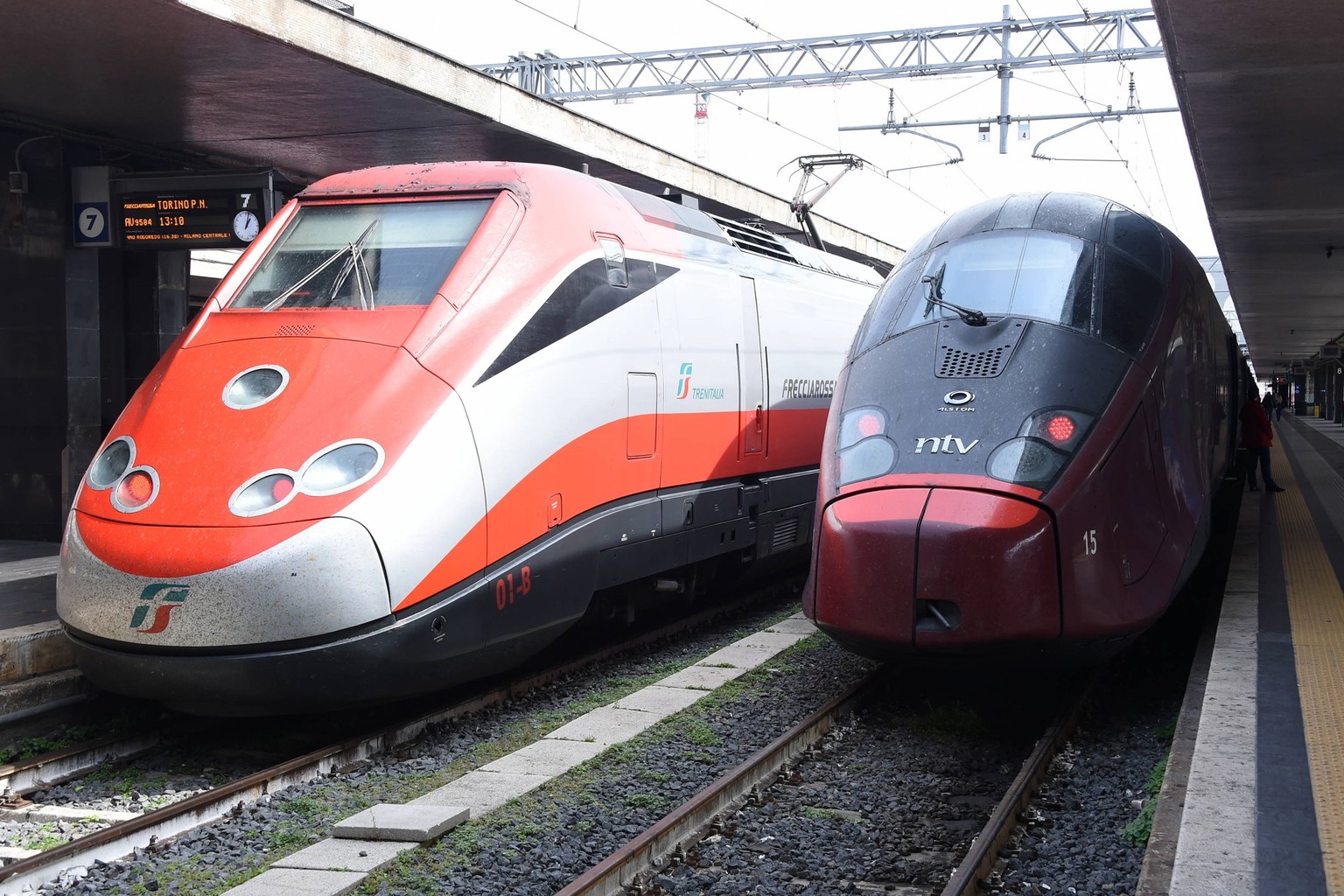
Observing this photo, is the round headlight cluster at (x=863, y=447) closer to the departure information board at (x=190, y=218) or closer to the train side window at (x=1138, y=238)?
the train side window at (x=1138, y=238)

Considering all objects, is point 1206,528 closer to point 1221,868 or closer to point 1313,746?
point 1313,746

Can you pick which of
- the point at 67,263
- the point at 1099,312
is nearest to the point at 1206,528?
the point at 1099,312

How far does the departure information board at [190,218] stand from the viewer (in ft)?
34.7

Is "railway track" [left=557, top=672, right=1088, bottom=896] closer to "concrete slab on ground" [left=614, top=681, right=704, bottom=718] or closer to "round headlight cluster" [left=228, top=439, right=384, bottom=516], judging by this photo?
"concrete slab on ground" [left=614, top=681, right=704, bottom=718]

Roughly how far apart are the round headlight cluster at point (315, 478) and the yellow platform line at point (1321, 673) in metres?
4.04

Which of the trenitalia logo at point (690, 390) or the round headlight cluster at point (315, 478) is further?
the trenitalia logo at point (690, 390)

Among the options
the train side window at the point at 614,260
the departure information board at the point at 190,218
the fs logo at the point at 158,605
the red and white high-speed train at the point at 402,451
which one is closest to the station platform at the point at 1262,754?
the red and white high-speed train at the point at 402,451

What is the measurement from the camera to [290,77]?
9.49 metres

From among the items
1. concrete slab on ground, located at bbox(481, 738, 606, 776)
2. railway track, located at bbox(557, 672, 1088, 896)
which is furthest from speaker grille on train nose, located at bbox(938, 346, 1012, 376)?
concrete slab on ground, located at bbox(481, 738, 606, 776)

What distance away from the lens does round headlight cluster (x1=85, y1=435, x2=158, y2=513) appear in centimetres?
594

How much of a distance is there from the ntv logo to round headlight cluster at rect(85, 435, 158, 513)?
11.8 feet

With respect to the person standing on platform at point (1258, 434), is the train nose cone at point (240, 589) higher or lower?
lower

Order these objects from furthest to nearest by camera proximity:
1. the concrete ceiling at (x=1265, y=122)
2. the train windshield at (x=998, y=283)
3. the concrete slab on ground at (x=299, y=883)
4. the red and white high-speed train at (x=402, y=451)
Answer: the concrete ceiling at (x=1265, y=122), the train windshield at (x=998, y=283), the red and white high-speed train at (x=402, y=451), the concrete slab on ground at (x=299, y=883)

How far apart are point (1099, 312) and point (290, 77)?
6145mm
